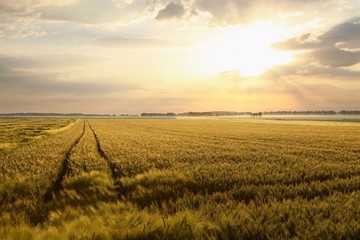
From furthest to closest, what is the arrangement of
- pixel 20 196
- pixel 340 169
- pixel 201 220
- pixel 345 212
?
pixel 340 169
pixel 20 196
pixel 345 212
pixel 201 220

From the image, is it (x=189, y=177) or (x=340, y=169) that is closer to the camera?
(x=189, y=177)

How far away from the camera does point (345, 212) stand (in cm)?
718

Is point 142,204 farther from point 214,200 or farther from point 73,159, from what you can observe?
point 73,159

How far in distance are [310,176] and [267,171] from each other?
1636 mm

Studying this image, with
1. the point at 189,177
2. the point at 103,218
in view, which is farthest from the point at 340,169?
the point at 103,218

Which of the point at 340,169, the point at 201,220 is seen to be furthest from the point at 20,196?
the point at 340,169

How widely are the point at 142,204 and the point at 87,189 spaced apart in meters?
2.83

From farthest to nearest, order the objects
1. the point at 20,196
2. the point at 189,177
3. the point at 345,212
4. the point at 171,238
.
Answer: the point at 189,177 < the point at 20,196 < the point at 345,212 < the point at 171,238

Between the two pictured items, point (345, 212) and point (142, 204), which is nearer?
point (345, 212)

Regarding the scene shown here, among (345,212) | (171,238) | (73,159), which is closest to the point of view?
(171,238)

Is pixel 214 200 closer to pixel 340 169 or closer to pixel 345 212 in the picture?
pixel 345 212

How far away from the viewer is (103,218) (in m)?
6.90

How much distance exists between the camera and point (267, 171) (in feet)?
45.0

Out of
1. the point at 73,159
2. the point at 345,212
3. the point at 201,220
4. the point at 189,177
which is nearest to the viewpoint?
the point at 201,220
